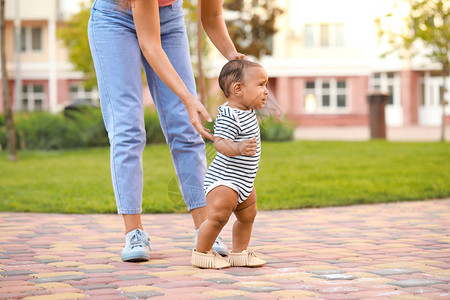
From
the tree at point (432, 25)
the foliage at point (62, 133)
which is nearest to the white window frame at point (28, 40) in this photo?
the tree at point (432, 25)

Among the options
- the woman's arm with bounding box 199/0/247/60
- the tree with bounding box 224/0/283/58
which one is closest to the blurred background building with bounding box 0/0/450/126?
the tree with bounding box 224/0/283/58

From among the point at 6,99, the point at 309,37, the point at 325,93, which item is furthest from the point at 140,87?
the point at 309,37

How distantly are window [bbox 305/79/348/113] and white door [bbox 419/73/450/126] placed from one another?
4.26 m

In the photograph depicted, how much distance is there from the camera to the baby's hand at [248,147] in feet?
10.5

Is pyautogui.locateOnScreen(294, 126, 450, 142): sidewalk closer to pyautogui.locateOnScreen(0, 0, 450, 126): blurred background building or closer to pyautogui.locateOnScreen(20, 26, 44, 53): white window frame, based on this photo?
pyautogui.locateOnScreen(0, 0, 450, 126): blurred background building

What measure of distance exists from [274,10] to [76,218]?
28.4 m

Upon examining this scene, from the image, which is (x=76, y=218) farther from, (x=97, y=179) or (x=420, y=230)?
(x=97, y=179)

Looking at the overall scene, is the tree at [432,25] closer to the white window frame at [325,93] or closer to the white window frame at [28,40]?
the white window frame at [325,93]

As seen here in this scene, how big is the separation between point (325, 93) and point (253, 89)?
131 ft

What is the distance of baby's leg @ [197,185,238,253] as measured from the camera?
3316 millimetres

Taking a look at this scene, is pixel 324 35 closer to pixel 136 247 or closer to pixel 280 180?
pixel 280 180

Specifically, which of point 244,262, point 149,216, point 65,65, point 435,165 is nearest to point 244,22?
point 65,65

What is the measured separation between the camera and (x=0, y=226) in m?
5.07

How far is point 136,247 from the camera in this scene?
140 inches
